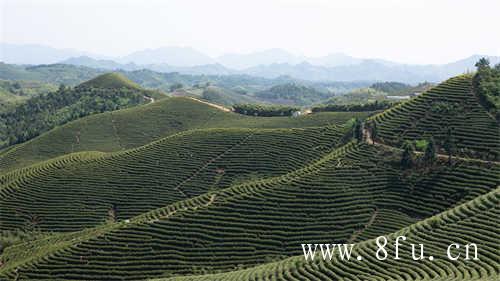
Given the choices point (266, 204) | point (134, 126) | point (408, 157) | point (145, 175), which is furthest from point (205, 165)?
point (134, 126)

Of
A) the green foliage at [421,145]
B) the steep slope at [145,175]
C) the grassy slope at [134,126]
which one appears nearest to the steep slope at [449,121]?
the green foliage at [421,145]

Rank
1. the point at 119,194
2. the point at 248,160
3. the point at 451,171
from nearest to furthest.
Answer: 1. the point at 451,171
2. the point at 119,194
3. the point at 248,160

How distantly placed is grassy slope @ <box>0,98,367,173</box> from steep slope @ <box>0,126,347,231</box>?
63.6 ft

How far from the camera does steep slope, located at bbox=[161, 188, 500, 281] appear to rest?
34938 mm

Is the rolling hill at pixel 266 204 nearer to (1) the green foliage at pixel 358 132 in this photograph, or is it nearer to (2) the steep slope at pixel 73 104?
(1) the green foliage at pixel 358 132

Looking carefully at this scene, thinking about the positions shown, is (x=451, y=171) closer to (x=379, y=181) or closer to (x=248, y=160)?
(x=379, y=181)

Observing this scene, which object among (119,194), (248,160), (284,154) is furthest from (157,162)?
(284,154)

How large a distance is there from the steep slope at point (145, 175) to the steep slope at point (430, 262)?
27.6 metres

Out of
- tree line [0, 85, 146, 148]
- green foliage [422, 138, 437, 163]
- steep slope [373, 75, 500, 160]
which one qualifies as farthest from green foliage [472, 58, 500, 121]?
tree line [0, 85, 146, 148]

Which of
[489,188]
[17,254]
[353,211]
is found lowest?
[17,254]

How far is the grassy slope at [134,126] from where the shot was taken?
95.1m

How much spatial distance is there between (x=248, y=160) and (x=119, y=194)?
1974cm

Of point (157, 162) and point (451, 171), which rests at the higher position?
point (451, 171)

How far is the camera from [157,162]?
74.2 meters
